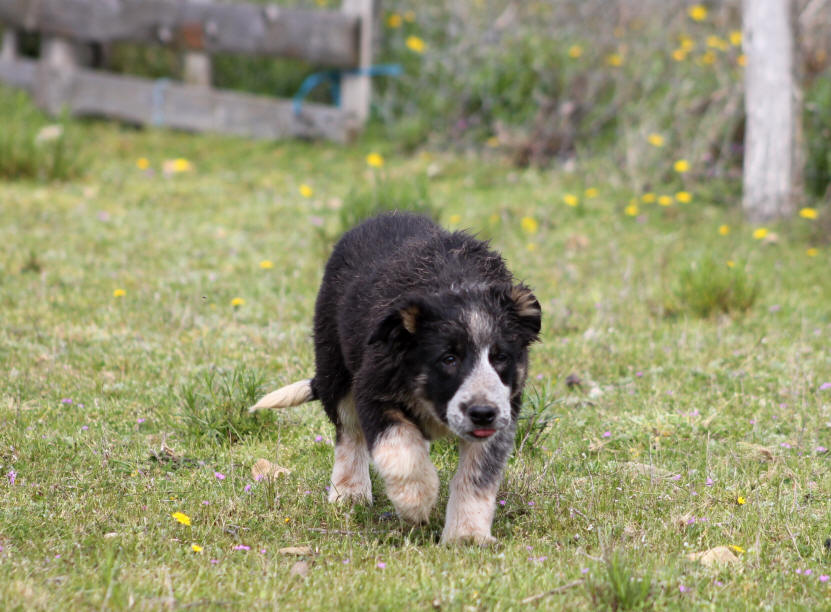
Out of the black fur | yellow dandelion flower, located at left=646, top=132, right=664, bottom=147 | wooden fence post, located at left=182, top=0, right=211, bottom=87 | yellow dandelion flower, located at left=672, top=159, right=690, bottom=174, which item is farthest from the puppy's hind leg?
wooden fence post, located at left=182, top=0, right=211, bottom=87

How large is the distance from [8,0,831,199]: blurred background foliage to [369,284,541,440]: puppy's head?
615 cm

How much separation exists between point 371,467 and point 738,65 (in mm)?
7352

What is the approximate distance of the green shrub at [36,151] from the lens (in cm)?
978

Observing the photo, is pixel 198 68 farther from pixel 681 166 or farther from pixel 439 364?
pixel 439 364

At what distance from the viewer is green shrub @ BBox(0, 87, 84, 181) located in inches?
385

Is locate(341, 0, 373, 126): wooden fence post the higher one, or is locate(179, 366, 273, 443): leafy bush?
locate(341, 0, 373, 126): wooden fence post

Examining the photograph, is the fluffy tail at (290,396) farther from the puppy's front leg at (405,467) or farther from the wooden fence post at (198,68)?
the wooden fence post at (198,68)

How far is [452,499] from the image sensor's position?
13.0 ft

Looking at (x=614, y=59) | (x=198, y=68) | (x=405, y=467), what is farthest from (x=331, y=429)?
(x=198, y=68)

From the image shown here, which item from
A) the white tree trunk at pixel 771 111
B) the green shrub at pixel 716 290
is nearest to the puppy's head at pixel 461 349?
the green shrub at pixel 716 290

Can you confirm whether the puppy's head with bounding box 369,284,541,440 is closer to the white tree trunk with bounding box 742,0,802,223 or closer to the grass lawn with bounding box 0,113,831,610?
A: the grass lawn with bounding box 0,113,831,610

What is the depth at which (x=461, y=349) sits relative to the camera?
3.78 metres

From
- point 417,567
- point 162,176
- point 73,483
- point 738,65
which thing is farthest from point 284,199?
point 417,567

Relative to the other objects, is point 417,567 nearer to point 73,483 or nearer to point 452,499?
point 452,499
